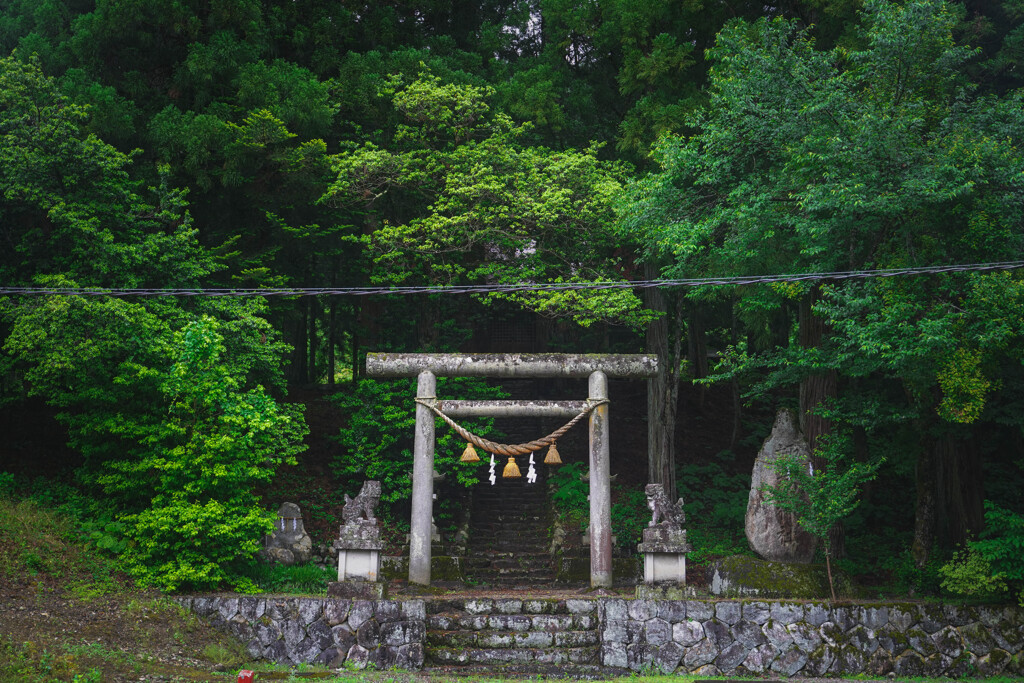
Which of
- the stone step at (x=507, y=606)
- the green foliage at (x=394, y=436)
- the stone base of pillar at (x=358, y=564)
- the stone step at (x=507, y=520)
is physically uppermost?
the green foliage at (x=394, y=436)

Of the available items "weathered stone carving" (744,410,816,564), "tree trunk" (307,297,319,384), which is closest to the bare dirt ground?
"weathered stone carving" (744,410,816,564)

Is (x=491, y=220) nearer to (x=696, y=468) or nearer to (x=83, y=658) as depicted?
(x=696, y=468)

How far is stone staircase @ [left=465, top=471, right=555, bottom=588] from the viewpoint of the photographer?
53.7 feet

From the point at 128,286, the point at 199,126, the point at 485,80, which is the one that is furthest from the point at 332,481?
the point at 485,80

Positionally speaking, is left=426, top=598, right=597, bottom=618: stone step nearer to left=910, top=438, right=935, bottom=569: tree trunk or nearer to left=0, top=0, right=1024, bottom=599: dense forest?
left=0, top=0, right=1024, bottom=599: dense forest

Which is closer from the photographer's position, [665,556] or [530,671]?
[530,671]

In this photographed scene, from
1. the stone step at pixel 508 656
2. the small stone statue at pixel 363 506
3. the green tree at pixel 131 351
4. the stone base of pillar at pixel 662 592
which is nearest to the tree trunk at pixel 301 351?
the green tree at pixel 131 351

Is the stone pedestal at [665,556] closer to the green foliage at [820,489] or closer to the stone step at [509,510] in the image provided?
the green foliage at [820,489]

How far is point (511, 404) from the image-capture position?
14250mm

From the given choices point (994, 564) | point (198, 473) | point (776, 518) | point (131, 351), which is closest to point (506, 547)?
point (776, 518)

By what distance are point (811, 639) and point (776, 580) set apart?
1.17 metres

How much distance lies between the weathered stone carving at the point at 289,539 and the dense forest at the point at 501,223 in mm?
1089

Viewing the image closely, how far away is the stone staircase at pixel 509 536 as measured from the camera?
16375 mm

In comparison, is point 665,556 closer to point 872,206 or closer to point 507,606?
point 507,606
